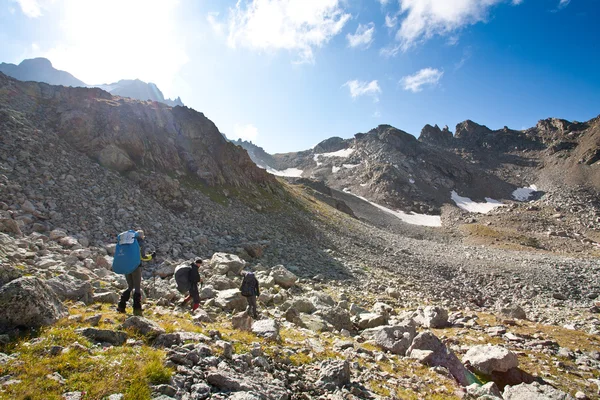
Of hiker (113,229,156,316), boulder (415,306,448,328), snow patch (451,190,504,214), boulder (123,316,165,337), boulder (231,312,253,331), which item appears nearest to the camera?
boulder (123,316,165,337)

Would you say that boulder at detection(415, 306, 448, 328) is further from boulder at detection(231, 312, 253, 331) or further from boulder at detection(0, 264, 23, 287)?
boulder at detection(0, 264, 23, 287)

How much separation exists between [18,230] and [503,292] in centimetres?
3692

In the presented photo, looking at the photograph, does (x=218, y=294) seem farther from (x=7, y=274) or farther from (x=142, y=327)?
(x=7, y=274)

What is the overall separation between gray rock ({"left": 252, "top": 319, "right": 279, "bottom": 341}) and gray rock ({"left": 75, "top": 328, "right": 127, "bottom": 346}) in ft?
12.5

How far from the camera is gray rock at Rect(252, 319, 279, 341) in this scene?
8859 millimetres

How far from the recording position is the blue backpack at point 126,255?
908 cm

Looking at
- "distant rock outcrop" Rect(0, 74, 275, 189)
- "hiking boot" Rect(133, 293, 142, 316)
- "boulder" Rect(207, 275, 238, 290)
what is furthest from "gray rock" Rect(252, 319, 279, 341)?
"distant rock outcrop" Rect(0, 74, 275, 189)

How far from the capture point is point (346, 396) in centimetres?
668

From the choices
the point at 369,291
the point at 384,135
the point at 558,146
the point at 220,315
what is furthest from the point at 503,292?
the point at 558,146

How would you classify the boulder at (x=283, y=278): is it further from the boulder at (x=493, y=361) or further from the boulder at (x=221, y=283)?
the boulder at (x=493, y=361)

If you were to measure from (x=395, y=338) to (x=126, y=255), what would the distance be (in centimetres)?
1018

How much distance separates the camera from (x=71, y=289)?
31.1ft

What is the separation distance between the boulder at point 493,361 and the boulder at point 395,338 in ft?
7.01

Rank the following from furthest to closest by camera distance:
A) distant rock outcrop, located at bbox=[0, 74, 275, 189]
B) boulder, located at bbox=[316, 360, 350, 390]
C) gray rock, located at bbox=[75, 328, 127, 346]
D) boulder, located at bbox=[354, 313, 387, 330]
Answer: distant rock outcrop, located at bbox=[0, 74, 275, 189], boulder, located at bbox=[354, 313, 387, 330], boulder, located at bbox=[316, 360, 350, 390], gray rock, located at bbox=[75, 328, 127, 346]
